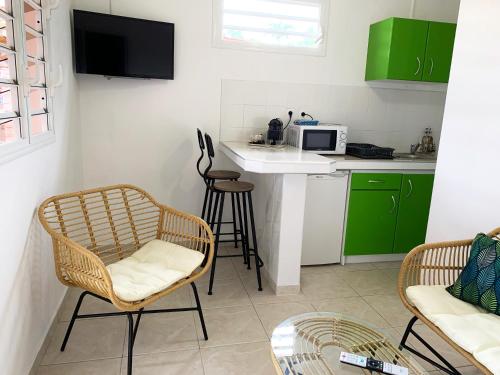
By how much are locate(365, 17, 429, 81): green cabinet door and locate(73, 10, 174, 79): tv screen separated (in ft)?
5.90

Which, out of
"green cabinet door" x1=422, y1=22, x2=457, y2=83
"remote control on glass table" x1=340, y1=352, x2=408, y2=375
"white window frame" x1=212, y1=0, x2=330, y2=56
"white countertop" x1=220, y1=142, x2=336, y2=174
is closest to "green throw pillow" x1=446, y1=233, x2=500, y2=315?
"remote control on glass table" x1=340, y1=352, x2=408, y2=375

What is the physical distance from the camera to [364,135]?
3738 mm

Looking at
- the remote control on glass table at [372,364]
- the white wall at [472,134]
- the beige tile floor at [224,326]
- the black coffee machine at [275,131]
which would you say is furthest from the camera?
the black coffee machine at [275,131]

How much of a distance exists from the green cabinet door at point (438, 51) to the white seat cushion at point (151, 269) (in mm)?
2649

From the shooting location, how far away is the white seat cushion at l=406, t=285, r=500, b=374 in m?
1.41

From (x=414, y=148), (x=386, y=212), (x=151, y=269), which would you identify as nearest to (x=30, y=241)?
(x=151, y=269)

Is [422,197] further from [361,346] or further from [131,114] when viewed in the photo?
[131,114]

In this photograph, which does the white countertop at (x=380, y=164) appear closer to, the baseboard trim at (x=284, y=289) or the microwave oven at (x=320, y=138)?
the microwave oven at (x=320, y=138)

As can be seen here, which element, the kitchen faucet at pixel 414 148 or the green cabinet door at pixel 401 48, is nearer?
the green cabinet door at pixel 401 48

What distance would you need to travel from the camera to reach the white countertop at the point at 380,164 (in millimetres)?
3048

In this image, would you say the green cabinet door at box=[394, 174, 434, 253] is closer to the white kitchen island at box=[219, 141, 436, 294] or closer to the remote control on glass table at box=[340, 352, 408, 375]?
the white kitchen island at box=[219, 141, 436, 294]

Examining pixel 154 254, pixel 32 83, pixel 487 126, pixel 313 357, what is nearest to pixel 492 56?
pixel 487 126

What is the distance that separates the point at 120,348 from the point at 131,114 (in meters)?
1.87

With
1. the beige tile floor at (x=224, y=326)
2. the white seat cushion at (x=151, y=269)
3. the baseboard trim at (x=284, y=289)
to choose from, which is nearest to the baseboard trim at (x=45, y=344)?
the beige tile floor at (x=224, y=326)
